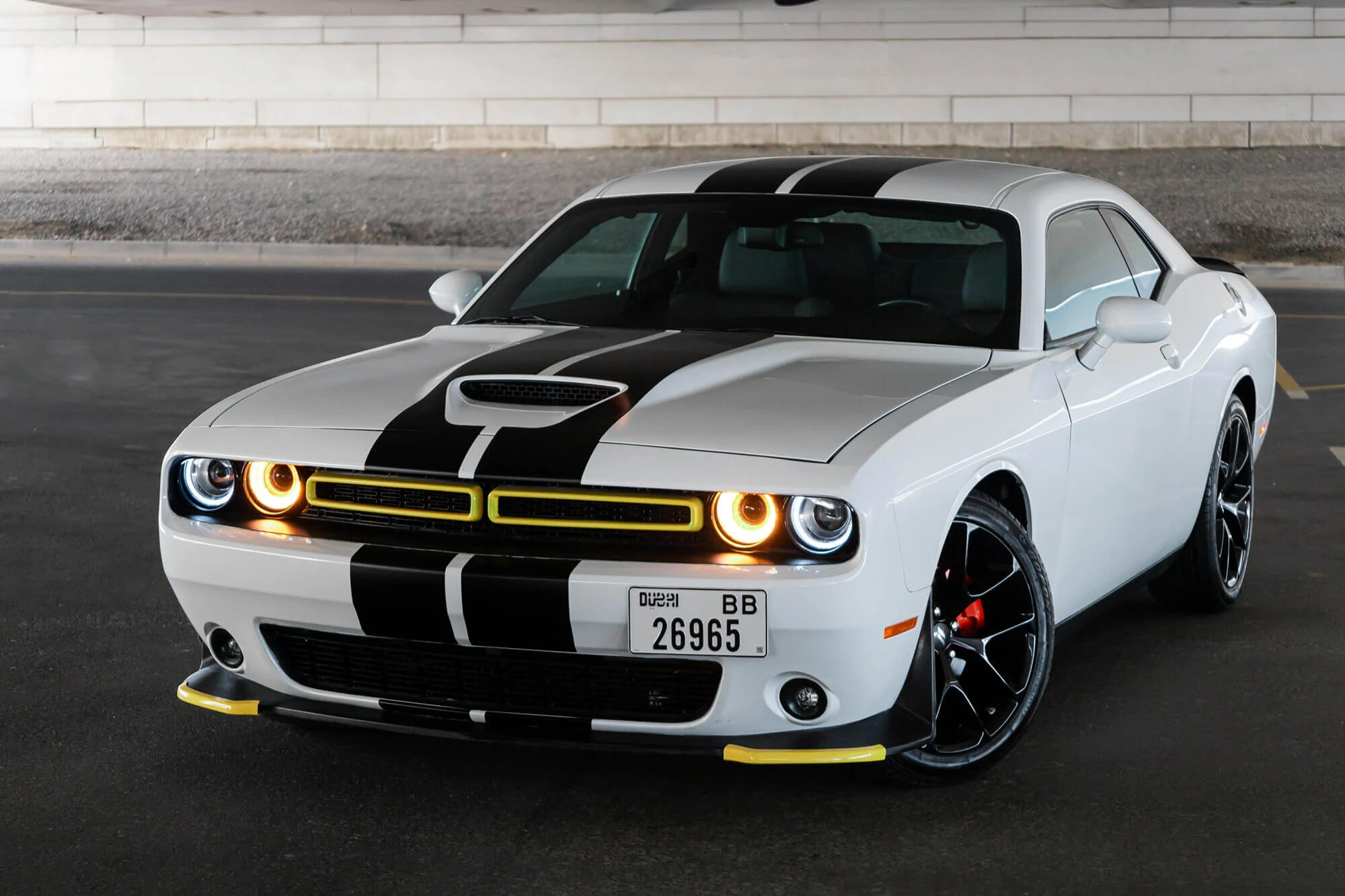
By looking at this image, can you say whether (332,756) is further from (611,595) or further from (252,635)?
(611,595)

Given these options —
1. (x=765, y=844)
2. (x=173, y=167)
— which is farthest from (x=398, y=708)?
(x=173, y=167)

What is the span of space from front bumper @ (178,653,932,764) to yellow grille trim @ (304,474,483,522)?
415 mm

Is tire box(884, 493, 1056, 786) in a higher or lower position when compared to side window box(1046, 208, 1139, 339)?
lower

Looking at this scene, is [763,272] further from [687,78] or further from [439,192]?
[687,78]

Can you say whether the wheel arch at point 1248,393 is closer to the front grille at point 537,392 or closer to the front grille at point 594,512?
the front grille at point 537,392

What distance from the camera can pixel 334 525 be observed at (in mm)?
3691

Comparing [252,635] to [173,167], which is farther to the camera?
[173,167]

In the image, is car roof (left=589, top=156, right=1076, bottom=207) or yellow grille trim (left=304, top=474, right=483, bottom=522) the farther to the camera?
car roof (left=589, top=156, right=1076, bottom=207)

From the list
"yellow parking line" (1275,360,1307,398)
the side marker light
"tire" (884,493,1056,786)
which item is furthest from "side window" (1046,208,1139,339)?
"yellow parking line" (1275,360,1307,398)

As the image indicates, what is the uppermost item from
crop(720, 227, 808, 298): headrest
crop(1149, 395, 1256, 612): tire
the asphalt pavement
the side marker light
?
crop(720, 227, 808, 298): headrest

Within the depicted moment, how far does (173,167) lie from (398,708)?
3127cm

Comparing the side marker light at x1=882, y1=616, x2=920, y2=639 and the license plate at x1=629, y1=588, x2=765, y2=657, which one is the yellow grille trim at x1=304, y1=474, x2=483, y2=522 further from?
the side marker light at x1=882, y1=616, x2=920, y2=639

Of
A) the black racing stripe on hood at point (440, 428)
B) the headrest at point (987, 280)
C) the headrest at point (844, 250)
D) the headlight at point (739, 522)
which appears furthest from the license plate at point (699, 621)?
the headrest at point (844, 250)

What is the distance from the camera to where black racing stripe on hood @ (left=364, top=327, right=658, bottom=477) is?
358 centimetres
